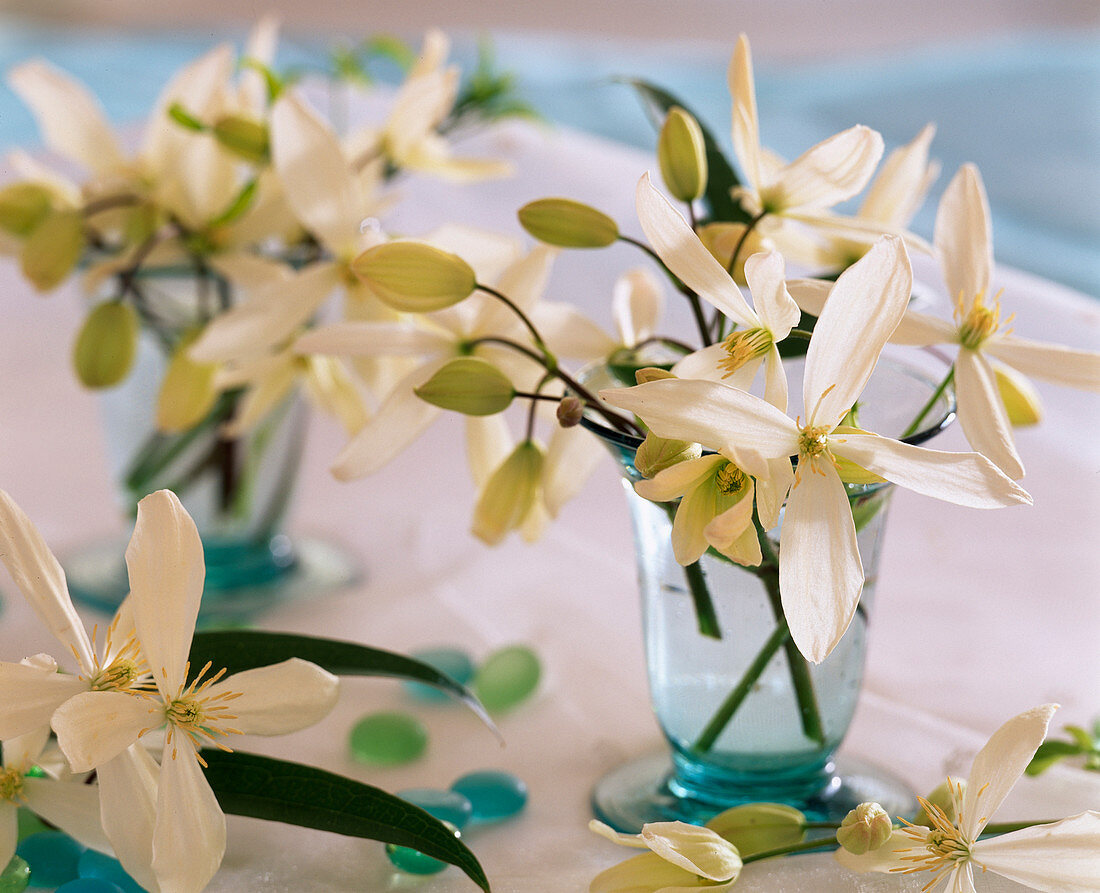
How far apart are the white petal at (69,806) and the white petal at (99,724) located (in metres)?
0.04

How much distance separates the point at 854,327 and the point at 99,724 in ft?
0.62

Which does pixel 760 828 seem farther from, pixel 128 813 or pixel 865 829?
pixel 128 813

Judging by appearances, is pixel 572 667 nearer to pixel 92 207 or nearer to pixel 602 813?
pixel 602 813

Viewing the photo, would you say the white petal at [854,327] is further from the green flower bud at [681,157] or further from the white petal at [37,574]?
the white petal at [37,574]

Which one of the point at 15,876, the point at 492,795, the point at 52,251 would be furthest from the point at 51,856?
the point at 52,251

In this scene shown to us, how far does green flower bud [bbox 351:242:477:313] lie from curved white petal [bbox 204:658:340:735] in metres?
0.10

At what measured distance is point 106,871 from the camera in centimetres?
32

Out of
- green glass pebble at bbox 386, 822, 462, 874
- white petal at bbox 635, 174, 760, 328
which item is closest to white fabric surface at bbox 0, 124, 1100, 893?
green glass pebble at bbox 386, 822, 462, 874

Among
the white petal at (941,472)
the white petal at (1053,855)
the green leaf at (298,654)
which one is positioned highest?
the white petal at (941,472)

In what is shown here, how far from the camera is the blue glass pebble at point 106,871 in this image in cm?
32

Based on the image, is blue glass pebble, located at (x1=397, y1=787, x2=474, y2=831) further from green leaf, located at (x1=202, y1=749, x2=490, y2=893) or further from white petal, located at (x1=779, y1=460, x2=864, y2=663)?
white petal, located at (x1=779, y1=460, x2=864, y2=663)

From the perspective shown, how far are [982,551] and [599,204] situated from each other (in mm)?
298

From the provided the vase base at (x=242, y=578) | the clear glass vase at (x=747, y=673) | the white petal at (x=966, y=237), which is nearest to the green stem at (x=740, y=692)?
the clear glass vase at (x=747, y=673)

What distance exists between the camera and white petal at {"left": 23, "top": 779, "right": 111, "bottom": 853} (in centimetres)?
31
